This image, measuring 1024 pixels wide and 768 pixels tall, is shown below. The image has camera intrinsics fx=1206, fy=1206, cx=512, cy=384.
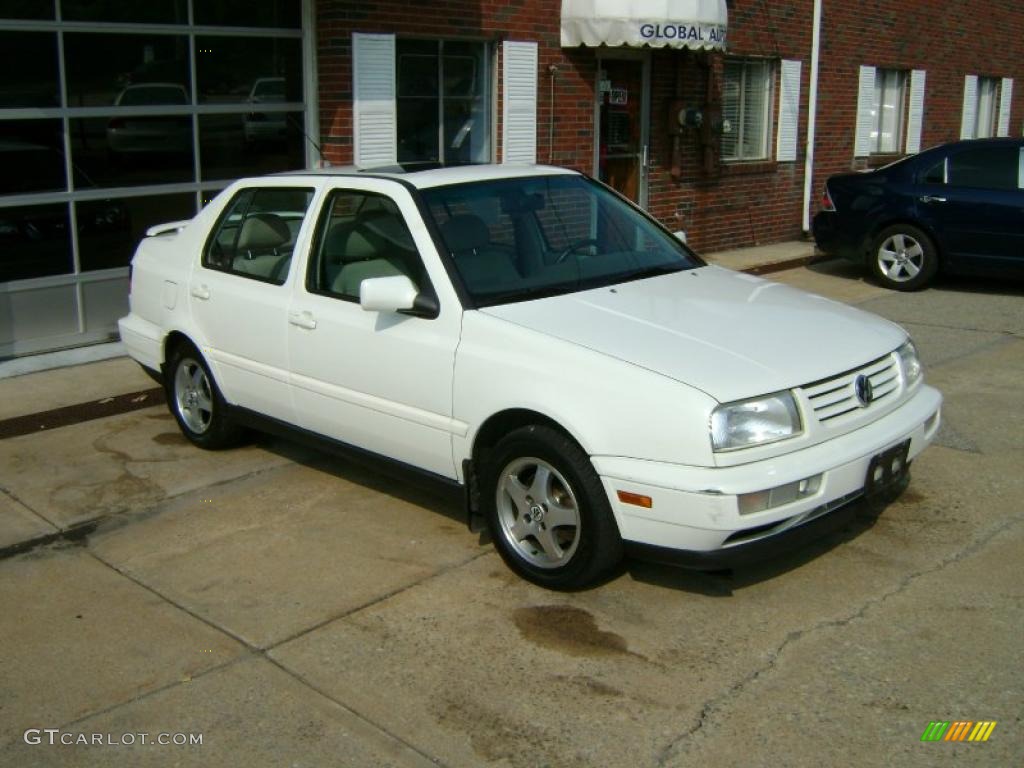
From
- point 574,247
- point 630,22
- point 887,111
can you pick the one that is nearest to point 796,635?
point 574,247

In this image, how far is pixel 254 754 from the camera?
12.4 ft

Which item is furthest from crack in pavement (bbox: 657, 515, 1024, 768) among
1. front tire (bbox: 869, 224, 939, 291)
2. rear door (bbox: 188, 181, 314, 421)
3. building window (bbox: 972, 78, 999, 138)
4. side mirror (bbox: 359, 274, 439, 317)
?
building window (bbox: 972, 78, 999, 138)

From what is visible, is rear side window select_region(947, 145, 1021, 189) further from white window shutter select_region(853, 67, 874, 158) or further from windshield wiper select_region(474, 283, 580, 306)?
windshield wiper select_region(474, 283, 580, 306)

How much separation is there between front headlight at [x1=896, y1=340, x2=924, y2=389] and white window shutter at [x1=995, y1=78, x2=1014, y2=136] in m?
16.6

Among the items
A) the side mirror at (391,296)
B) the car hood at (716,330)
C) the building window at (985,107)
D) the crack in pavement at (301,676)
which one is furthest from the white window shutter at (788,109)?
the crack in pavement at (301,676)

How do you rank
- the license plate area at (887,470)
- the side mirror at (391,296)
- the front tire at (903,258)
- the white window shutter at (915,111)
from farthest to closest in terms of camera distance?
the white window shutter at (915,111), the front tire at (903,258), the side mirror at (391,296), the license plate area at (887,470)

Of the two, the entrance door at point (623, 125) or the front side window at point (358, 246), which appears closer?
the front side window at point (358, 246)

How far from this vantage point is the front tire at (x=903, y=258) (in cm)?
1173

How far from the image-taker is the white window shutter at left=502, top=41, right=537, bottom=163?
1105 cm

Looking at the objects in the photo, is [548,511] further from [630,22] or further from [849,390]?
[630,22]

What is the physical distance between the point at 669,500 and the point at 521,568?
0.87 m

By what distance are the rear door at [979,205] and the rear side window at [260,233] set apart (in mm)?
7566

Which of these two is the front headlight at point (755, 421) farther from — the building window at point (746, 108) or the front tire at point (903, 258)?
the building window at point (746, 108)

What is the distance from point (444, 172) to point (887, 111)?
42.6 ft
